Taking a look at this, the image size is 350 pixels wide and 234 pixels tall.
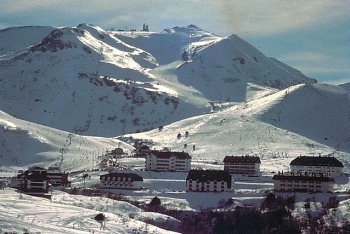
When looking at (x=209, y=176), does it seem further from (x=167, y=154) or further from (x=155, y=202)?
(x=167, y=154)

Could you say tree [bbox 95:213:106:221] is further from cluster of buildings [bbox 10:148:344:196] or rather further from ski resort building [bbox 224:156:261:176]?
ski resort building [bbox 224:156:261:176]

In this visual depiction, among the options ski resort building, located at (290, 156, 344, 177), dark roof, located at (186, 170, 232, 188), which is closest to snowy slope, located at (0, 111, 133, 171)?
ski resort building, located at (290, 156, 344, 177)

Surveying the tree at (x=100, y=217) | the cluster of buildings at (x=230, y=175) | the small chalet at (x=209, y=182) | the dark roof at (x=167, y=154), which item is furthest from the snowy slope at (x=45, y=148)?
the tree at (x=100, y=217)

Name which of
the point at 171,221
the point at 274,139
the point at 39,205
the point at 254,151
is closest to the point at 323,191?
the point at 171,221

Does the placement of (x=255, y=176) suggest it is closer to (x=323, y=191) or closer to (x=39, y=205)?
(x=323, y=191)

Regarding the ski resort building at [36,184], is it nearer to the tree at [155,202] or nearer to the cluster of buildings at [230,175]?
the tree at [155,202]

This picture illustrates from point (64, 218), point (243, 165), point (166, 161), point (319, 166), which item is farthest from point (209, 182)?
point (64, 218)
